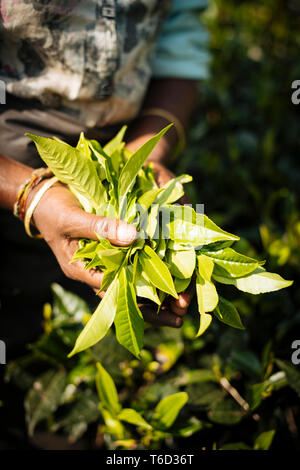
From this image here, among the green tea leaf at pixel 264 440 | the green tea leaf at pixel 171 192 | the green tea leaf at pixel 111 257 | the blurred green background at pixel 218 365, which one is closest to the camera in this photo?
the green tea leaf at pixel 111 257

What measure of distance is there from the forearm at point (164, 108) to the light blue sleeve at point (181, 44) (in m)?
0.03

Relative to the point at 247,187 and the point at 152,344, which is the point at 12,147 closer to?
the point at 152,344

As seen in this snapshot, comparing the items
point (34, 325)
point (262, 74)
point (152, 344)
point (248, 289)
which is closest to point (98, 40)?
point (248, 289)

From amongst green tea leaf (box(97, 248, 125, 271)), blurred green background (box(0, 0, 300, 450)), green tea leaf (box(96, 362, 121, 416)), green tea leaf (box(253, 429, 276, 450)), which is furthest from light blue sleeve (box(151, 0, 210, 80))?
green tea leaf (box(253, 429, 276, 450))

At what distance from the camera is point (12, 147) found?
830 mm

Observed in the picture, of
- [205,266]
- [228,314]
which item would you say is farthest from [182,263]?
[228,314]

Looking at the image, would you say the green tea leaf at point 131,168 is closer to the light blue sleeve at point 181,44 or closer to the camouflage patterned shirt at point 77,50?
the camouflage patterned shirt at point 77,50

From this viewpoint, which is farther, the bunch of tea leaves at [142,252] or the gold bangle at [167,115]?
the gold bangle at [167,115]

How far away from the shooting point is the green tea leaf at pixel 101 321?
597 mm

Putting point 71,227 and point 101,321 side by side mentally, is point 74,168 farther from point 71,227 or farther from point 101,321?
point 101,321

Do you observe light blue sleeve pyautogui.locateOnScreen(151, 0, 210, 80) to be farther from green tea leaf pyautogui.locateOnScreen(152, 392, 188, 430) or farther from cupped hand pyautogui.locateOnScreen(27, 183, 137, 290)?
green tea leaf pyautogui.locateOnScreen(152, 392, 188, 430)

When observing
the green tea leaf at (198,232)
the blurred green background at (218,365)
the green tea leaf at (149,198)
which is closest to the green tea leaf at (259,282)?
the green tea leaf at (198,232)

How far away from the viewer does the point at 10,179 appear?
746 mm

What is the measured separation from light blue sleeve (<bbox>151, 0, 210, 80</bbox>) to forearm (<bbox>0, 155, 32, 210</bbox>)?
0.52m
